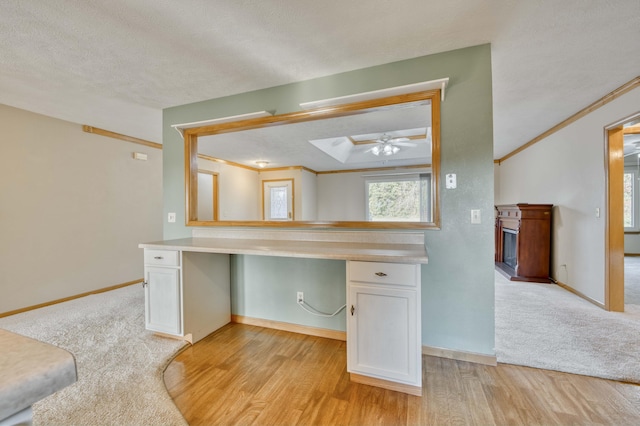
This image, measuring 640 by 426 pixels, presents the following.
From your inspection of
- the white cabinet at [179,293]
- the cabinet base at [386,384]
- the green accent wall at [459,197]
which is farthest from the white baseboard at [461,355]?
the white cabinet at [179,293]

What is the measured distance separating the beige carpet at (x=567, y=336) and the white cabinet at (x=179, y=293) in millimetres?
2411

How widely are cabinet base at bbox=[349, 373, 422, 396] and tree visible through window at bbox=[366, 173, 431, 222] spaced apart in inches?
72.0

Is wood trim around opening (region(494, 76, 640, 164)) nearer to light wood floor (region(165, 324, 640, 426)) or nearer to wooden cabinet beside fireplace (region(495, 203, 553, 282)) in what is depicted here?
wooden cabinet beside fireplace (region(495, 203, 553, 282))

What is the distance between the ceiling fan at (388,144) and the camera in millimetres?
3770

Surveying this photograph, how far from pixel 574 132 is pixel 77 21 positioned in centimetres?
497

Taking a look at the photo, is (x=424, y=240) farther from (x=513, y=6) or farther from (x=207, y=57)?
(x=207, y=57)

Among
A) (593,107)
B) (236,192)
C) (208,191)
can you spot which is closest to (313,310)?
(208,191)

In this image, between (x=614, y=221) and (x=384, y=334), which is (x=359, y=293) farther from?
(x=614, y=221)

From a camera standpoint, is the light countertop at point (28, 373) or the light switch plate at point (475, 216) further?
the light switch plate at point (475, 216)

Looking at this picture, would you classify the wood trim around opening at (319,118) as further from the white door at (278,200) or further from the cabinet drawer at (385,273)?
the white door at (278,200)

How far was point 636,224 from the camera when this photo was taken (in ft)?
20.1

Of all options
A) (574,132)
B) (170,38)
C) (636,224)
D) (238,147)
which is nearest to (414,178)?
(574,132)

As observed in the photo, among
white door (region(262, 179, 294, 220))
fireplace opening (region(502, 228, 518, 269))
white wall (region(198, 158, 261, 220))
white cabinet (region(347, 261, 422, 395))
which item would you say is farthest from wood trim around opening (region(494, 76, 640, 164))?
white wall (region(198, 158, 261, 220))

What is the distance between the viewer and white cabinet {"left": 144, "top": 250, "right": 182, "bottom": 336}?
2.22 m
